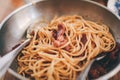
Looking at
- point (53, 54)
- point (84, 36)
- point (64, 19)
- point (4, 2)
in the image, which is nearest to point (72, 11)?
point (64, 19)

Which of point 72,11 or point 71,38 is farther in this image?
point 72,11

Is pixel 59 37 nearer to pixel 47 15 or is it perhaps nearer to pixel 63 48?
pixel 63 48

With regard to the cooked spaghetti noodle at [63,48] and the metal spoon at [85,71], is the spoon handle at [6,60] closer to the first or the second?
the cooked spaghetti noodle at [63,48]

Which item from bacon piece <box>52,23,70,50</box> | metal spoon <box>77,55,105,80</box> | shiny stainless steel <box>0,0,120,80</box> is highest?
shiny stainless steel <box>0,0,120,80</box>

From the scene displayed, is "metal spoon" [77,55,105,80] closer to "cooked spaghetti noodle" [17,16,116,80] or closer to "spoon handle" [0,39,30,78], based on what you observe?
"cooked spaghetti noodle" [17,16,116,80]

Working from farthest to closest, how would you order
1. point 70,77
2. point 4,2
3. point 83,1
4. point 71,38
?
point 4,2 < point 83,1 < point 71,38 < point 70,77

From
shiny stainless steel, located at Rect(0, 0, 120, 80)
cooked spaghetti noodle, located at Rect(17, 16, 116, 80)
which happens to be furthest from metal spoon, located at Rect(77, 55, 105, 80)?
shiny stainless steel, located at Rect(0, 0, 120, 80)

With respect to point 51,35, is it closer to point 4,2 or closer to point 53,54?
point 53,54

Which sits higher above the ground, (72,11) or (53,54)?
(72,11)
